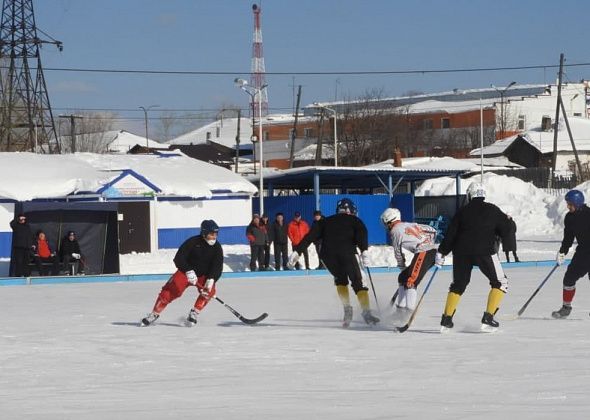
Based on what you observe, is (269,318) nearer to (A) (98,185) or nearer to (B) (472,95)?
(A) (98,185)

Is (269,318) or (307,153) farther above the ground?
(307,153)

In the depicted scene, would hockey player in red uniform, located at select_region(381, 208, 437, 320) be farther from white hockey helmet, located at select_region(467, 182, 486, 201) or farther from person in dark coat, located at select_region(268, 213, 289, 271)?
person in dark coat, located at select_region(268, 213, 289, 271)

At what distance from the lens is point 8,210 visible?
34062 mm

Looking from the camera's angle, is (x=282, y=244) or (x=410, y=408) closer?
(x=410, y=408)

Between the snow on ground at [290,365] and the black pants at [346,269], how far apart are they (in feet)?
1.69

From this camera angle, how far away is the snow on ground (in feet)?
23.8

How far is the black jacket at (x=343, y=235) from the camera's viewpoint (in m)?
12.9

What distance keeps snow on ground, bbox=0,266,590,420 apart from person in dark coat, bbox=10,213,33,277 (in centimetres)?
819

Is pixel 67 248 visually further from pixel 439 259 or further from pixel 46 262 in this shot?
pixel 439 259

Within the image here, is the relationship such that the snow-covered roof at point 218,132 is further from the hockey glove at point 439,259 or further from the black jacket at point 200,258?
the hockey glove at point 439,259

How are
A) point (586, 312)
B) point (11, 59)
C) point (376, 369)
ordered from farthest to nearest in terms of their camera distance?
point (11, 59) → point (586, 312) → point (376, 369)

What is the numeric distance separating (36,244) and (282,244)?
243 inches

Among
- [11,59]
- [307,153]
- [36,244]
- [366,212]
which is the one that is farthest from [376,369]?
[307,153]

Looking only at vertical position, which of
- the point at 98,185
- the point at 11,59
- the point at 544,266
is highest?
the point at 11,59
